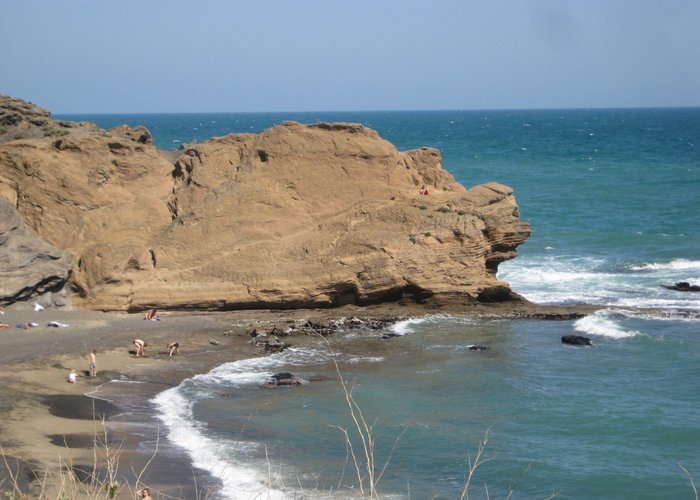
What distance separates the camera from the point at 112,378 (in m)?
21.7

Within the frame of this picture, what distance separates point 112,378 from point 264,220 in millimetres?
8246

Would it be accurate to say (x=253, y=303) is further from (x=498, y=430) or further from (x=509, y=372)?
(x=498, y=430)

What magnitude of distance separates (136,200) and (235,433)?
1350 cm

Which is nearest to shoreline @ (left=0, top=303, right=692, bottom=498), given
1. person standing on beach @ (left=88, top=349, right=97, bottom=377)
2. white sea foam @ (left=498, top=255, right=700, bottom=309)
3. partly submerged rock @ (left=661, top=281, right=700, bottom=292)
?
person standing on beach @ (left=88, top=349, right=97, bottom=377)

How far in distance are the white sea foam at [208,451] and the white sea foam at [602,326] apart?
12.3 m

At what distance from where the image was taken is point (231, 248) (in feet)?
90.8

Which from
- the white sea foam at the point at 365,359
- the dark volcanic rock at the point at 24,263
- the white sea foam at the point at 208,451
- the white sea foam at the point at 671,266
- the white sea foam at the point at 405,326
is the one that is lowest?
the white sea foam at the point at 208,451

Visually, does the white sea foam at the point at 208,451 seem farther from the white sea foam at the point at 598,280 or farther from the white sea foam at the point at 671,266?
the white sea foam at the point at 671,266

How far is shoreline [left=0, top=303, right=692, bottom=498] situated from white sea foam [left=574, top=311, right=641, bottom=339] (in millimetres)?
556

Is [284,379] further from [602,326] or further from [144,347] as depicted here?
[602,326]

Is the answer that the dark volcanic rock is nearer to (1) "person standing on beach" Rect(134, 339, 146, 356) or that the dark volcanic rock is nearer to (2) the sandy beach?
(2) the sandy beach

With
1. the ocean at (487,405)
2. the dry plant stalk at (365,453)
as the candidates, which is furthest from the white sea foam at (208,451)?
the dry plant stalk at (365,453)

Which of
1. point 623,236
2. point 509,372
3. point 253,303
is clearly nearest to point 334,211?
point 253,303

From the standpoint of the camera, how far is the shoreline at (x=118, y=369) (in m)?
16.2
